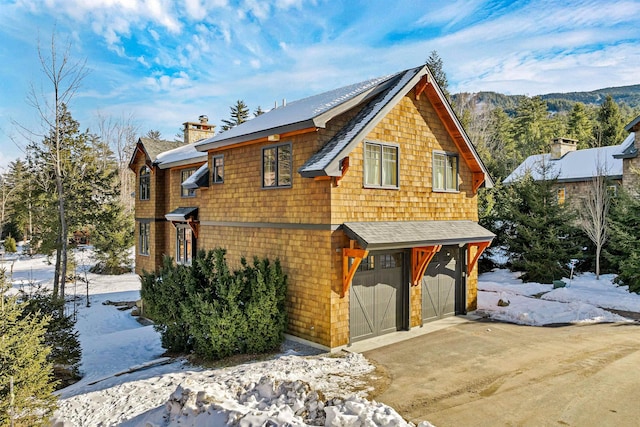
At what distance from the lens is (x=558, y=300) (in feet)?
51.1

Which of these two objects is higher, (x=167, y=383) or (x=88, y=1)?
(x=88, y=1)

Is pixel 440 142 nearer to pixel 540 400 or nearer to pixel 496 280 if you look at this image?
pixel 540 400

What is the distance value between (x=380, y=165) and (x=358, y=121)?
1.35 m

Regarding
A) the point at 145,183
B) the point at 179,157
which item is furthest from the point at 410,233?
the point at 145,183

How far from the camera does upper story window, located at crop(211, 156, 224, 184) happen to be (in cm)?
1398

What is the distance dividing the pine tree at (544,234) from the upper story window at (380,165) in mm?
11191

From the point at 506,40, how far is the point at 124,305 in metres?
23.8

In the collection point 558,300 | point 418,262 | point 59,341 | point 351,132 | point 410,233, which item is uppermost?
point 351,132

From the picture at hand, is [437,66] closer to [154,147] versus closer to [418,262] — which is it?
[154,147]

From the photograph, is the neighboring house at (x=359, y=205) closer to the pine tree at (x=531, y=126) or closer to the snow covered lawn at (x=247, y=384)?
the snow covered lawn at (x=247, y=384)

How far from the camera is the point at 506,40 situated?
14.7 metres

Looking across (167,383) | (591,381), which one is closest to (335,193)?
(167,383)

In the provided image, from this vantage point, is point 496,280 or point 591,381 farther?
point 496,280

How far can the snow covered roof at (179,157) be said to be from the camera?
1708 centimetres
